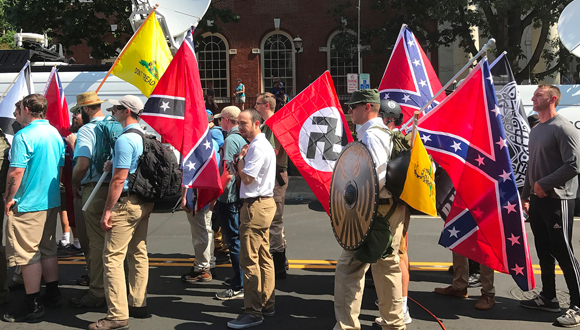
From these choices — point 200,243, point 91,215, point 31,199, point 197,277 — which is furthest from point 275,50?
point 31,199

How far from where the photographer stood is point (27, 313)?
5.23 m

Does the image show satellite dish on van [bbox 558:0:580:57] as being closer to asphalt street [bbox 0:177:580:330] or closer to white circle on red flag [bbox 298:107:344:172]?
asphalt street [bbox 0:177:580:330]

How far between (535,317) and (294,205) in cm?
676

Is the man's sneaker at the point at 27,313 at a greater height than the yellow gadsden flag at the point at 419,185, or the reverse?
the yellow gadsden flag at the point at 419,185

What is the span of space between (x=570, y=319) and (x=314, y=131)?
2.87 m

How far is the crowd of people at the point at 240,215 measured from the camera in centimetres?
459

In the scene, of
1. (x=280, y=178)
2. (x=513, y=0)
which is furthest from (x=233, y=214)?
Result: (x=513, y=0)

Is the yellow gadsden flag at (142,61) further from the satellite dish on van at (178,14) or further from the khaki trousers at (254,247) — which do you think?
the satellite dish on van at (178,14)

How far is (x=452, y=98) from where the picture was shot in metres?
4.88

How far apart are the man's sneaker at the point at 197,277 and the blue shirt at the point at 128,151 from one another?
5.73 feet

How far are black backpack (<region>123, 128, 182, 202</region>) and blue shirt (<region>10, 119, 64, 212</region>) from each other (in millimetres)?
893

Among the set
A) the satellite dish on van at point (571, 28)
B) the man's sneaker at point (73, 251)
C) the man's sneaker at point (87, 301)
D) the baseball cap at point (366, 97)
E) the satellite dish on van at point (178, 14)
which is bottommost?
the man's sneaker at point (87, 301)

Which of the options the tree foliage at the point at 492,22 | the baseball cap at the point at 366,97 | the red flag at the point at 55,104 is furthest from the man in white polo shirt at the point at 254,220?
the tree foliage at the point at 492,22

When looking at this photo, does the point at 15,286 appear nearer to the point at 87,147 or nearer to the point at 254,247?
the point at 87,147
